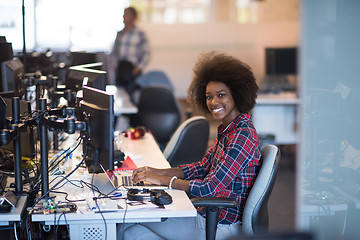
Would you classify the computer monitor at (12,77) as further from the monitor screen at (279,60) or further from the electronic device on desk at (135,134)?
the monitor screen at (279,60)

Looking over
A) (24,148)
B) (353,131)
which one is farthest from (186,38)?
(353,131)

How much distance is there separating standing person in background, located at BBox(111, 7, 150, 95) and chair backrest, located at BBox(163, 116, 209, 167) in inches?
136

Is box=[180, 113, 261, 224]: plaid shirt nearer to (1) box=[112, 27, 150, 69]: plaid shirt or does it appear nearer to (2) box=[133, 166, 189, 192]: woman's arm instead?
(2) box=[133, 166, 189, 192]: woman's arm

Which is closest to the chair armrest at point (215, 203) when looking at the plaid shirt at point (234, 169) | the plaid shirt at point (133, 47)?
the plaid shirt at point (234, 169)

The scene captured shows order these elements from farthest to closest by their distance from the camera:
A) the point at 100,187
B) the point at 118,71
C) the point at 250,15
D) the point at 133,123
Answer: the point at 250,15 < the point at 118,71 < the point at 133,123 < the point at 100,187

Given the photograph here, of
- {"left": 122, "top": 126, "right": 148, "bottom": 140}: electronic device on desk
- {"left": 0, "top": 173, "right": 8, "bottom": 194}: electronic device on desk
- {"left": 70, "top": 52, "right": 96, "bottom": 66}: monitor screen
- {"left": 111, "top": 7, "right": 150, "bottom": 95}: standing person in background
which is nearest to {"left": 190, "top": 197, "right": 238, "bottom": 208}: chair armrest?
{"left": 0, "top": 173, "right": 8, "bottom": 194}: electronic device on desk

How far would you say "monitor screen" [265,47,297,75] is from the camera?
20.7 feet

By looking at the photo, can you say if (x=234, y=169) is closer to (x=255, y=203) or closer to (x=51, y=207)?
(x=255, y=203)

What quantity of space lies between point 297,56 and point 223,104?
945 millimetres

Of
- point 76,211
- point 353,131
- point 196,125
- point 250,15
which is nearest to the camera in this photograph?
point 353,131

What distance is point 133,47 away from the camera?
6.86 m

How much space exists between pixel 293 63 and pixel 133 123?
2.51 metres

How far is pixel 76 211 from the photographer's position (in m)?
1.89

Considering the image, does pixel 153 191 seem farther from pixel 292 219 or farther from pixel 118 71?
pixel 118 71
